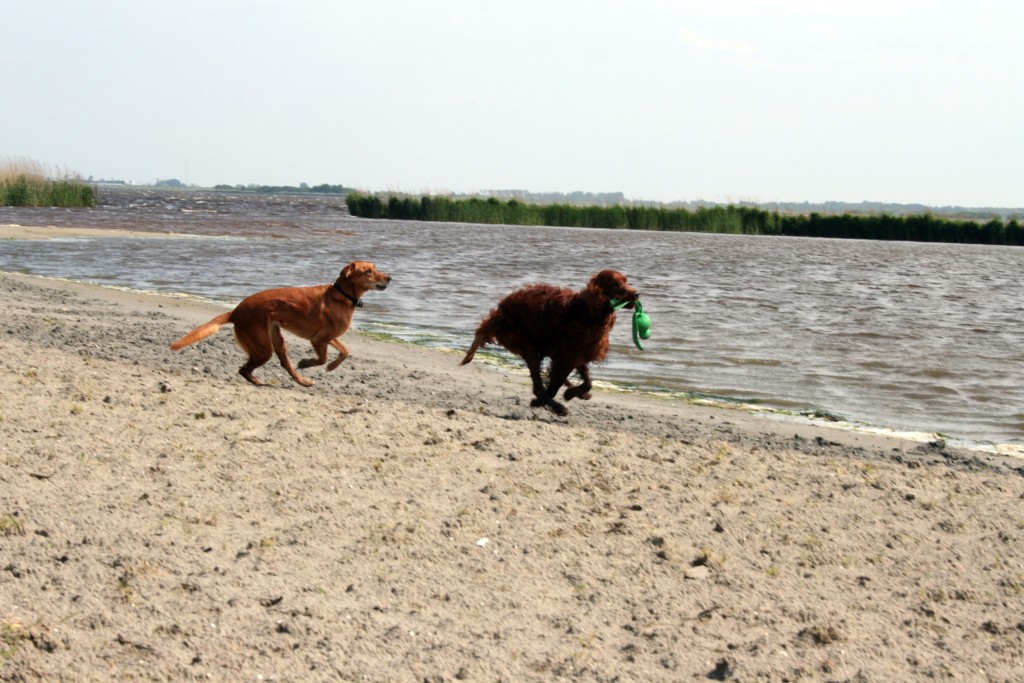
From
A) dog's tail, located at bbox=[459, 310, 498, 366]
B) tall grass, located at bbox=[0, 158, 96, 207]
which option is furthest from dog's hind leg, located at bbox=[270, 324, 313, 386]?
tall grass, located at bbox=[0, 158, 96, 207]

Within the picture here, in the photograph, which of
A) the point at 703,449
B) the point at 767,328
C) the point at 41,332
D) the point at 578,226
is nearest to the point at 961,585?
the point at 703,449

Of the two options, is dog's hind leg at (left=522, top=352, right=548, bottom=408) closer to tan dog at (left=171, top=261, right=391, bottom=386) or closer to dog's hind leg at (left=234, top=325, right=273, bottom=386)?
tan dog at (left=171, top=261, right=391, bottom=386)

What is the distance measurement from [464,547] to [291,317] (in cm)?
376

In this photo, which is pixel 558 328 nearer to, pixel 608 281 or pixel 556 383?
pixel 556 383

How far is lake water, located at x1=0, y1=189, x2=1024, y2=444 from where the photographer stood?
11141 mm

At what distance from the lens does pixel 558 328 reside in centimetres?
813

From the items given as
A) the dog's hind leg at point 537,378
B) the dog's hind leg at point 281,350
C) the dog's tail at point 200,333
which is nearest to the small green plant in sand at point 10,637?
the dog's tail at point 200,333

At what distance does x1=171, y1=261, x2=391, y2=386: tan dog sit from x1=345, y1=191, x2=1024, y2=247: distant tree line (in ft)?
164

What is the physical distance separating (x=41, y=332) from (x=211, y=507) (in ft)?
18.9

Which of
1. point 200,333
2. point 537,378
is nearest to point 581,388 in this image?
point 537,378

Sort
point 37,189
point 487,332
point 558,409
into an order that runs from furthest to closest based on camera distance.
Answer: point 37,189 → point 487,332 → point 558,409

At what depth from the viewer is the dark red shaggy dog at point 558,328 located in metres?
7.88

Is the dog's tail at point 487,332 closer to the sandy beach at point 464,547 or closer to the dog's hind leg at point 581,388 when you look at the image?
the dog's hind leg at point 581,388

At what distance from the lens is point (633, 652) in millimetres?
4141
